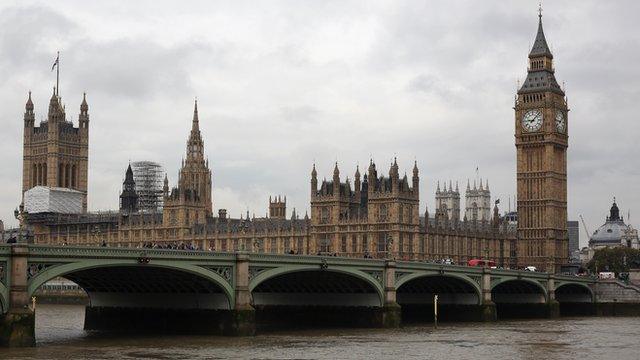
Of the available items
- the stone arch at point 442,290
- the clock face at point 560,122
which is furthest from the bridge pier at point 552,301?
the clock face at point 560,122

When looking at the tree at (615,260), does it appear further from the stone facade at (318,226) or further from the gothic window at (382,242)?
the gothic window at (382,242)

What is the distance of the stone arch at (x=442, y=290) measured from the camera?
93.8 metres

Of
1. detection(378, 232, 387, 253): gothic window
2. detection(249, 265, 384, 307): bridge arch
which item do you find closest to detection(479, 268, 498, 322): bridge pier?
detection(249, 265, 384, 307): bridge arch

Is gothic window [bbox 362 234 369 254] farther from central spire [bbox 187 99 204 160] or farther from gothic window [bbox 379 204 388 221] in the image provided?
central spire [bbox 187 99 204 160]

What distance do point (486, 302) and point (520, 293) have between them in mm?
16659

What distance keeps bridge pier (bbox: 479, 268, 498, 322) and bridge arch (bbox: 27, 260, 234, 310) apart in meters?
30.8

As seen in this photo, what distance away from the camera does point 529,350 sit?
65.8 m

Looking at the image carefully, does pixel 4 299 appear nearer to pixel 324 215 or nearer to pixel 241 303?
pixel 241 303

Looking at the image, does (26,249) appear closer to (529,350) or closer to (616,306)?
(529,350)

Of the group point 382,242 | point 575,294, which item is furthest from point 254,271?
point 382,242

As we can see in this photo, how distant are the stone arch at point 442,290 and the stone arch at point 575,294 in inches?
989

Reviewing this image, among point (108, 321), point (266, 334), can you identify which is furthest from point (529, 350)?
point (108, 321)

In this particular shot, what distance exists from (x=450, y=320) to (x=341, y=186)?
5616 cm

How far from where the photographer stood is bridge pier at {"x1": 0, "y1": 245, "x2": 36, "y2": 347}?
56.8 m
